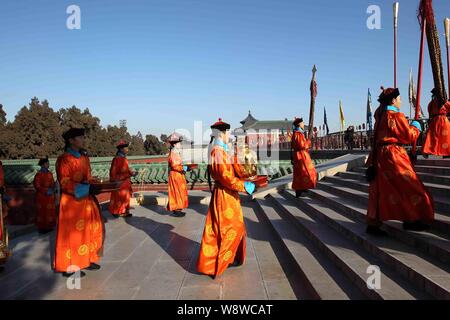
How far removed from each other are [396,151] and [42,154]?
91.4 ft

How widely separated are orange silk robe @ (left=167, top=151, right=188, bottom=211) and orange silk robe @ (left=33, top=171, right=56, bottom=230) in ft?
8.76

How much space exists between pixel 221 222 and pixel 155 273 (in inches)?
45.3

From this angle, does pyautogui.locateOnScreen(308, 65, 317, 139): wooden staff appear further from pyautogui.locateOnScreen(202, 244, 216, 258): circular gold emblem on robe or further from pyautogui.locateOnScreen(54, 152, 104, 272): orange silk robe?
pyautogui.locateOnScreen(54, 152, 104, 272): orange silk robe

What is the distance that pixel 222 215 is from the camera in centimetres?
377

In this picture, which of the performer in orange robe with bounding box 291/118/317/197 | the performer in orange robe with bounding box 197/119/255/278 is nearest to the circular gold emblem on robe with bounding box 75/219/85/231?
the performer in orange robe with bounding box 197/119/255/278

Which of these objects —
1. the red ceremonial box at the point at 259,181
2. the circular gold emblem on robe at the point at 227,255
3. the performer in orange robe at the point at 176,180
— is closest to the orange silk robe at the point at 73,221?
the circular gold emblem on robe at the point at 227,255

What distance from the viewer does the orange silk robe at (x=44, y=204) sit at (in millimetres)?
6863

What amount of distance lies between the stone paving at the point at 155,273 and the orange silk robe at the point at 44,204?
605 millimetres

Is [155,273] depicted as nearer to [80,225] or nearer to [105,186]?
[80,225]

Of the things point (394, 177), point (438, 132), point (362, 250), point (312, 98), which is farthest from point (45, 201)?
point (312, 98)

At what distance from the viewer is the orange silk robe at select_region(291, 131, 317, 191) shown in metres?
7.39

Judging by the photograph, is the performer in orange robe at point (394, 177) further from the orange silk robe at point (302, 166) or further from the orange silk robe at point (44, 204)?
the orange silk robe at point (44, 204)

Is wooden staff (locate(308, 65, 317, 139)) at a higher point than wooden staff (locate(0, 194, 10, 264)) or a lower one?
higher
